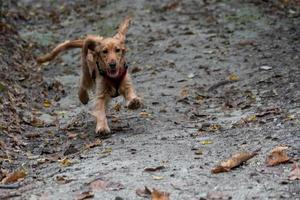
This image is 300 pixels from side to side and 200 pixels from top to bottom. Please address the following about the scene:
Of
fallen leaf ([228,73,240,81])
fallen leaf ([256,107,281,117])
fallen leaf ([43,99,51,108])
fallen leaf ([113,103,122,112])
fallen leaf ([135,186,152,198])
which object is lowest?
fallen leaf ([228,73,240,81])

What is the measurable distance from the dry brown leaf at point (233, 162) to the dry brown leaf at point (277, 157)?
0.65 ft

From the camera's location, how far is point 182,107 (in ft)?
31.3

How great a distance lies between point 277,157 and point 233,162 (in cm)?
39

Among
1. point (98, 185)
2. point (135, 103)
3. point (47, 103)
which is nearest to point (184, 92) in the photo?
point (47, 103)

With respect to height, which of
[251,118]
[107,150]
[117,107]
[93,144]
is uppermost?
[107,150]

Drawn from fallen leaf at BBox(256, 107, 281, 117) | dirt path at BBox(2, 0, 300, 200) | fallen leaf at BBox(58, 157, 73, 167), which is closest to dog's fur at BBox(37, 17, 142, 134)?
dirt path at BBox(2, 0, 300, 200)

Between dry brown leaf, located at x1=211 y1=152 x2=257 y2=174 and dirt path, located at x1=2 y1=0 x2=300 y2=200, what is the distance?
0.24ft

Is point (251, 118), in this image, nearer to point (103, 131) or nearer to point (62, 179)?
point (103, 131)

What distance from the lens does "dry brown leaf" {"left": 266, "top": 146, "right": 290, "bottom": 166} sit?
5.83 metres

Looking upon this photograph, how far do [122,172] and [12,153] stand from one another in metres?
2.04

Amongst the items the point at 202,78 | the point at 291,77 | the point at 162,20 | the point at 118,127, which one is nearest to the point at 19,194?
the point at 118,127

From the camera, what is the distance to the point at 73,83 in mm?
12141

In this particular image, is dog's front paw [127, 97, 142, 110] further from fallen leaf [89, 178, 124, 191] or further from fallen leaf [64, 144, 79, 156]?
fallen leaf [89, 178, 124, 191]

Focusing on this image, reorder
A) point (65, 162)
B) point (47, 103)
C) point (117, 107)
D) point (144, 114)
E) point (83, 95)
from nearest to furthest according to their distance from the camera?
point (65, 162) → point (144, 114) → point (83, 95) → point (117, 107) → point (47, 103)
